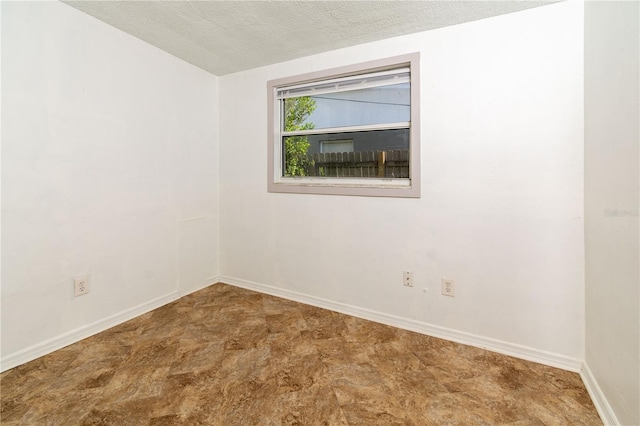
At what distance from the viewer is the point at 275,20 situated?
2088 millimetres

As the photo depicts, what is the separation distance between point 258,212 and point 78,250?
4.72 ft

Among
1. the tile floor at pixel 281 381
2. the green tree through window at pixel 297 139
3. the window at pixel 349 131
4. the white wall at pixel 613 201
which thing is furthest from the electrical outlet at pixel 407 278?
the green tree through window at pixel 297 139

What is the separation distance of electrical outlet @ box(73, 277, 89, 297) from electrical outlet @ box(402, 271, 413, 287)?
235 cm

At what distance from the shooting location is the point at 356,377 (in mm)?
1715

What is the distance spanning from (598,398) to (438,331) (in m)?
0.88

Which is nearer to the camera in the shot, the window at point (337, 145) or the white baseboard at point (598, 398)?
the white baseboard at point (598, 398)

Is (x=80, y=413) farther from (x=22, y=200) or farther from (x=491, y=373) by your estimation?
(x=491, y=373)

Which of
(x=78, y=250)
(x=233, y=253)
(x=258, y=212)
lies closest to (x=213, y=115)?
(x=258, y=212)

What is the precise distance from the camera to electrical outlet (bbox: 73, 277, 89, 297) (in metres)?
2.08

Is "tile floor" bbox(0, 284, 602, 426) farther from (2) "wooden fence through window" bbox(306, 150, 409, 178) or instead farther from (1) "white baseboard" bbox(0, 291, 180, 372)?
(2) "wooden fence through window" bbox(306, 150, 409, 178)

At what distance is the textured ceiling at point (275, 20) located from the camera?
1906mm

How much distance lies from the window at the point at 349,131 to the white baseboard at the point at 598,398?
4.66 feet

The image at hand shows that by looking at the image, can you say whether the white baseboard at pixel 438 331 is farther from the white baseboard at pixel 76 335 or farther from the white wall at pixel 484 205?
the white baseboard at pixel 76 335

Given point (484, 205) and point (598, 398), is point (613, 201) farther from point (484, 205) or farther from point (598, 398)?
point (598, 398)
